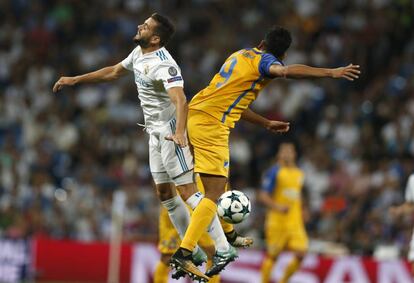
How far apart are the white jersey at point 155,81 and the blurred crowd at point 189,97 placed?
7302 millimetres

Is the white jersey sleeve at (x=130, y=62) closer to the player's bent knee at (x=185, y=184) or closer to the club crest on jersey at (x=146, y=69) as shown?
the club crest on jersey at (x=146, y=69)

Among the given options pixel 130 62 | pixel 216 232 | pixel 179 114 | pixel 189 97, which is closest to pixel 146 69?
pixel 130 62

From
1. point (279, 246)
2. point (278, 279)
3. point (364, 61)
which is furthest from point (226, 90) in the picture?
point (364, 61)

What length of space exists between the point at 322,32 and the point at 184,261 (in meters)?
11.6

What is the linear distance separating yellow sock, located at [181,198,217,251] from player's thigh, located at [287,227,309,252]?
230 inches

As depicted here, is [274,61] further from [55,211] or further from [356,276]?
[55,211]

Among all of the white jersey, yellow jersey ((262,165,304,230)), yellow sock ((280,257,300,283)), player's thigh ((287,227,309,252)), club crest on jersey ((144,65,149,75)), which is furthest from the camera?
yellow jersey ((262,165,304,230))

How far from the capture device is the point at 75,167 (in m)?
20.9

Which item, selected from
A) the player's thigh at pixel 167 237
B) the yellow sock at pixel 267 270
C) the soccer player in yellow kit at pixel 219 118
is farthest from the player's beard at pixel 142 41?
the yellow sock at pixel 267 270

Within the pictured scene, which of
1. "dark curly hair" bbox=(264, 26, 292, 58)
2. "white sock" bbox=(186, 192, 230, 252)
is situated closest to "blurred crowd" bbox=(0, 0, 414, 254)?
"white sock" bbox=(186, 192, 230, 252)

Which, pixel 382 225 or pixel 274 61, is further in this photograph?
pixel 382 225

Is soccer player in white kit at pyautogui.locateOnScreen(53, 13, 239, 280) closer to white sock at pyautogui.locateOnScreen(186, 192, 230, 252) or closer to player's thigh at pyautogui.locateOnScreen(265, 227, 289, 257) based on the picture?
white sock at pyautogui.locateOnScreen(186, 192, 230, 252)

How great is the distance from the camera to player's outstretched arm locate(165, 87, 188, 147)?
10094 mm

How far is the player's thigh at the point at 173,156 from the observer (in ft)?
35.2
